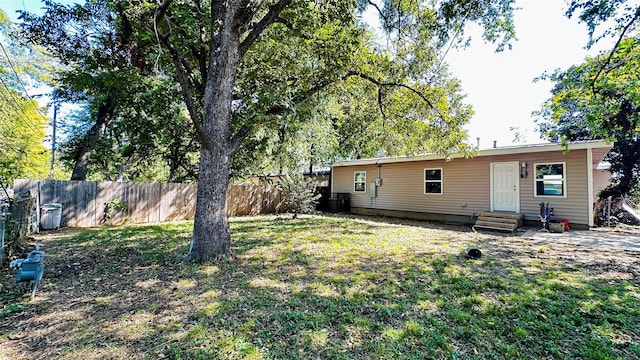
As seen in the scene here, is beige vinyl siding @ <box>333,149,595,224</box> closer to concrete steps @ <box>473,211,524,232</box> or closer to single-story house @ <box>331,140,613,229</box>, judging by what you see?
single-story house @ <box>331,140,613,229</box>

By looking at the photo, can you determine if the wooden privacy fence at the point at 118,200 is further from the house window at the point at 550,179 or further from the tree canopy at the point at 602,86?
the tree canopy at the point at 602,86

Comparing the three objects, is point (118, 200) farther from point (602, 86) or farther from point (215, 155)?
point (602, 86)

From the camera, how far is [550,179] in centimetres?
834

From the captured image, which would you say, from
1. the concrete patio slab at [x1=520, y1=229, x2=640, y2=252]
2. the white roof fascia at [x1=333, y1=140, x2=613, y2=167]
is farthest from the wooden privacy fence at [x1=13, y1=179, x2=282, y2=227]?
the concrete patio slab at [x1=520, y1=229, x2=640, y2=252]

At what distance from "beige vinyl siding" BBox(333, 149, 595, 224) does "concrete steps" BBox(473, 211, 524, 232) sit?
0.51 m

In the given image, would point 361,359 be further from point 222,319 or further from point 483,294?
point 483,294

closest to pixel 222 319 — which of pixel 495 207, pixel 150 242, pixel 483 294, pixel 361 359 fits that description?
pixel 361 359

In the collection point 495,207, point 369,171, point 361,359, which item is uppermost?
point 369,171

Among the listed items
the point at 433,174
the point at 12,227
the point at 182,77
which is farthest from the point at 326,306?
the point at 433,174

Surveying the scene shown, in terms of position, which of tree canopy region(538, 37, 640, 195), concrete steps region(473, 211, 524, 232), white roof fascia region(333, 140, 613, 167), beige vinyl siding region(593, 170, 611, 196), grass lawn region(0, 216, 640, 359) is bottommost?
grass lawn region(0, 216, 640, 359)

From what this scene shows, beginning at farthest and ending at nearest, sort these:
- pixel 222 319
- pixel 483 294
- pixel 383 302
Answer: pixel 483 294 → pixel 383 302 → pixel 222 319

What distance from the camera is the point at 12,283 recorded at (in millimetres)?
3686

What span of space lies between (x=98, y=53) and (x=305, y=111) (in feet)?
17.2

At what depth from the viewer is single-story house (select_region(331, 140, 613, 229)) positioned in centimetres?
791
